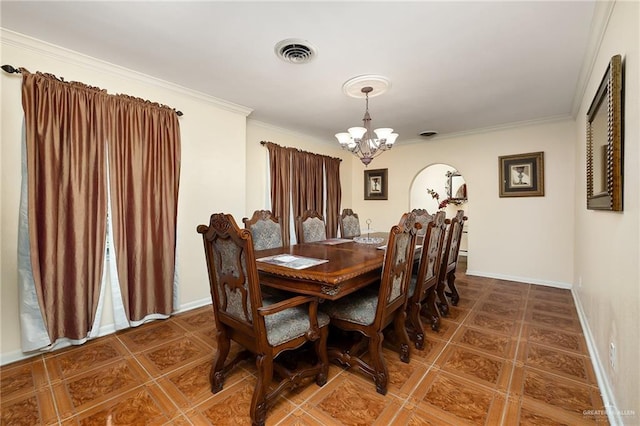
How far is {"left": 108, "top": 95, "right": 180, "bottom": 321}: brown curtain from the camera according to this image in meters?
2.54

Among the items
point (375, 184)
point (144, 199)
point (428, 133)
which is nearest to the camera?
point (144, 199)

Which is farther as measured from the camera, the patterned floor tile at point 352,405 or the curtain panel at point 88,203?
the curtain panel at point 88,203

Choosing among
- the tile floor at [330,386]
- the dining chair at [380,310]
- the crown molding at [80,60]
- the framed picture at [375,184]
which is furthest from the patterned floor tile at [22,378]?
the framed picture at [375,184]

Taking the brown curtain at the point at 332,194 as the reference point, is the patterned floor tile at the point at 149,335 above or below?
below

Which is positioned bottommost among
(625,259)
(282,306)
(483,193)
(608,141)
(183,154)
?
(282,306)

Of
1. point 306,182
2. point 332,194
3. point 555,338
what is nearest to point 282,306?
point 555,338

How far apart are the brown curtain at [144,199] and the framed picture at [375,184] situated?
3.93m

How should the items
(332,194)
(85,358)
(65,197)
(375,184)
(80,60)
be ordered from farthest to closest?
(375,184) < (332,194) < (80,60) < (65,197) < (85,358)

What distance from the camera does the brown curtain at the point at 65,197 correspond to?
2109 mm

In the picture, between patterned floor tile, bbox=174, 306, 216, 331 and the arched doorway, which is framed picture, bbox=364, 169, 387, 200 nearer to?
the arched doorway

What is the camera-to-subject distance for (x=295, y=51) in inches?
88.6

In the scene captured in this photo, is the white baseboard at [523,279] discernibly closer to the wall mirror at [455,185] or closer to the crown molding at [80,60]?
the wall mirror at [455,185]

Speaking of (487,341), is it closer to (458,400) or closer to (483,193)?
(458,400)

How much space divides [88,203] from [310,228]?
2.12 metres
